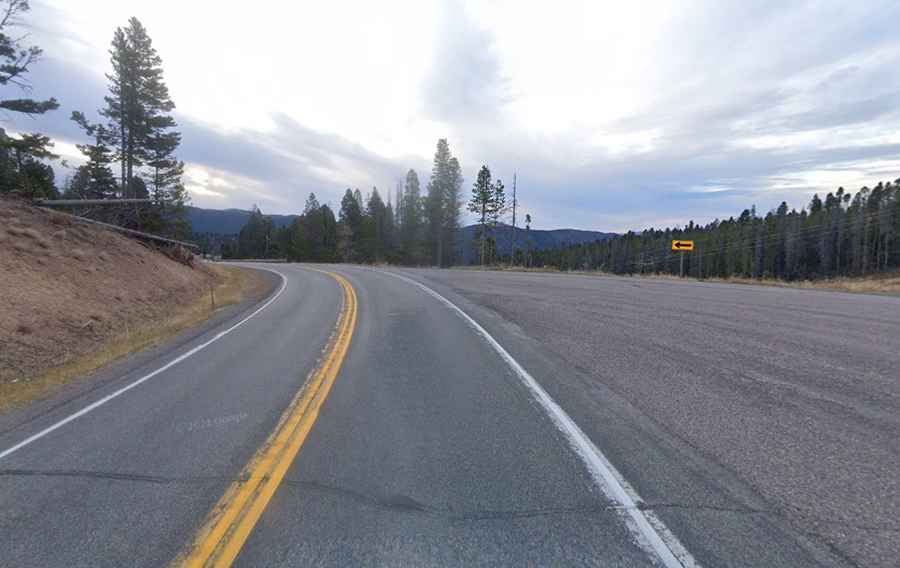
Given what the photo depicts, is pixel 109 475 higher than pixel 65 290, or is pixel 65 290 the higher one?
pixel 65 290

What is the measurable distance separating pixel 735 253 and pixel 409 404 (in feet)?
369

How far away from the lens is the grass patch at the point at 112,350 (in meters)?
7.88

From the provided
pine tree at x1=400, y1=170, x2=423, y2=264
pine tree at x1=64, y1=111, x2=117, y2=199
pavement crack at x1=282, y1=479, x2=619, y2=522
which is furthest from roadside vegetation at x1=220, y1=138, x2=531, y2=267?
pavement crack at x1=282, y1=479, x2=619, y2=522

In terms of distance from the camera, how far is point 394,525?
11.7 feet

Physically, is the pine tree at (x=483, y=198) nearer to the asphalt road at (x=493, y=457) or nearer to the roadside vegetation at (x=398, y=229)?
the roadside vegetation at (x=398, y=229)

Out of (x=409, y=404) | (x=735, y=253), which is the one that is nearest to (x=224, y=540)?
(x=409, y=404)

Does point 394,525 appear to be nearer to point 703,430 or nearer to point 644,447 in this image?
point 644,447

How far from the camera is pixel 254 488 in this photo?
4133 millimetres

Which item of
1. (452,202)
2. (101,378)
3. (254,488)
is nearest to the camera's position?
(254,488)

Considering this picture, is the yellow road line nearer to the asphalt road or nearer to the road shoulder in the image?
the asphalt road

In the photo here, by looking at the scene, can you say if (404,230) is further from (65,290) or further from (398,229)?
(65,290)

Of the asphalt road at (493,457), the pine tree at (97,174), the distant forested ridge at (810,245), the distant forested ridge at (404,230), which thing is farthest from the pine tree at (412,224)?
the asphalt road at (493,457)

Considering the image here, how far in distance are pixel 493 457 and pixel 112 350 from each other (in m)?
9.78

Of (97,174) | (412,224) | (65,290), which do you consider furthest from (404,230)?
(65,290)
